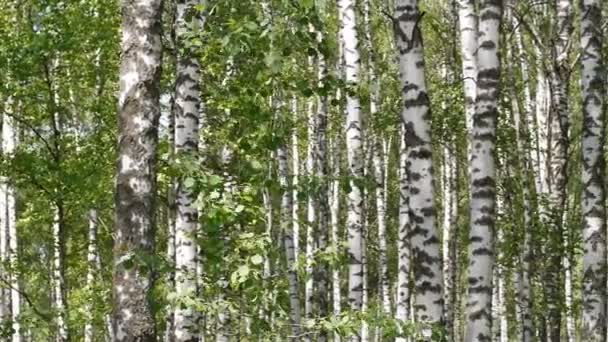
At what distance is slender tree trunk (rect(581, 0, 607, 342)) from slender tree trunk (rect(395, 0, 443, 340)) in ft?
A: 10.9

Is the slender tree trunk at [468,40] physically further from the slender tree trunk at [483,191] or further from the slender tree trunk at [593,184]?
the slender tree trunk at [483,191]

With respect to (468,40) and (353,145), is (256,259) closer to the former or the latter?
(353,145)

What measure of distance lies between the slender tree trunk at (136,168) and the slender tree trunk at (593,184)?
6398mm

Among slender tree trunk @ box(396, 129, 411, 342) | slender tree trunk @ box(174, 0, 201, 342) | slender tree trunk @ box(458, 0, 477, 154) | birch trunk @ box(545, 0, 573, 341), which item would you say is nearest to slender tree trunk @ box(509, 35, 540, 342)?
birch trunk @ box(545, 0, 573, 341)

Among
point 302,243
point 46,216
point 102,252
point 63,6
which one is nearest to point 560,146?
point 63,6

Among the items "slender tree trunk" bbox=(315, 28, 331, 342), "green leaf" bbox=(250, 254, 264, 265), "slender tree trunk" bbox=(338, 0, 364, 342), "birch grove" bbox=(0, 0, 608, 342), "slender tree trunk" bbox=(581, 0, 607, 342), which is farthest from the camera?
"slender tree trunk" bbox=(315, 28, 331, 342)

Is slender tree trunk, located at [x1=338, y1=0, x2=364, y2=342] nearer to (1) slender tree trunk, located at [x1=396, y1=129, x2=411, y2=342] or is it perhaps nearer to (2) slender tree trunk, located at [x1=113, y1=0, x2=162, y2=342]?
(1) slender tree trunk, located at [x1=396, y1=129, x2=411, y2=342]

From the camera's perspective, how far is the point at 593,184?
10289 mm

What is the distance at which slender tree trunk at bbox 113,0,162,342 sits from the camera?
5.16 m

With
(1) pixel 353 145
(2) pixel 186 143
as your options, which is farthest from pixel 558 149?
(2) pixel 186 143

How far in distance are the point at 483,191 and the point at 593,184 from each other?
226 cm

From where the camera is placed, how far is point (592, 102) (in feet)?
34.8

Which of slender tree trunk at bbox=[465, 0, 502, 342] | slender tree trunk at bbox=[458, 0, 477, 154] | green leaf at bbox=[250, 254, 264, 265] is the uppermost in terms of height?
slender tree trunk at bbox=[458, 0, 477, 154]

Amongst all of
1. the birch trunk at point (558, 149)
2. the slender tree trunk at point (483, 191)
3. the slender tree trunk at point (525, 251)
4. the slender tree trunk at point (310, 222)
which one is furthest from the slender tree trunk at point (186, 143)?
the birch trunk at point (558, 149)
